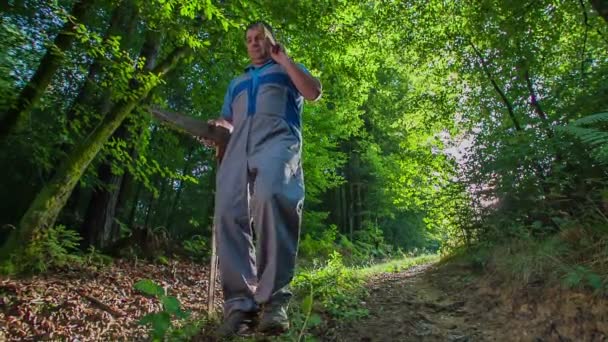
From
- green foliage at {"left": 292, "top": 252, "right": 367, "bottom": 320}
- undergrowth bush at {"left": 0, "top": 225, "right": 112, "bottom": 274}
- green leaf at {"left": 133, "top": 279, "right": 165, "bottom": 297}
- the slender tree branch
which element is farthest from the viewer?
the slender tree branch

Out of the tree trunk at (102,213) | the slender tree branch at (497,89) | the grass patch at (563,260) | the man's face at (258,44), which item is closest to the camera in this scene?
the man's face at (258,44)

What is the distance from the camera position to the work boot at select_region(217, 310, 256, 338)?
243 centimetres

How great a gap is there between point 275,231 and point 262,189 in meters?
0.25

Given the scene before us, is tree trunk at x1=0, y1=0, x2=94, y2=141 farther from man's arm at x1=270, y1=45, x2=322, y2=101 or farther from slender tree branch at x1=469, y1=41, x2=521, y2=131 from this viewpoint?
slender tree branch at x1=469, y1=41, x2=521, y2=131

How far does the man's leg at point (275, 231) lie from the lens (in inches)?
94.2

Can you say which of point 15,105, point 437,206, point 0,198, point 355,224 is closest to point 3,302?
point 15,105

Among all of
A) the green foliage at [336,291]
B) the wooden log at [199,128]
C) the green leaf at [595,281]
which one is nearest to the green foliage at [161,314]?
the wooden log at [199,128]

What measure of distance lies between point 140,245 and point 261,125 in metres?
5.89

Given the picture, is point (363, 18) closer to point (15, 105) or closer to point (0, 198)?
point (15, 105)

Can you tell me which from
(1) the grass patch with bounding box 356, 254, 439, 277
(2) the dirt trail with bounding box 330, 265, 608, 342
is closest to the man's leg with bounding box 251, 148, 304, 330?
(2) the dirt trail with bounding box 330, 265, 608, 342

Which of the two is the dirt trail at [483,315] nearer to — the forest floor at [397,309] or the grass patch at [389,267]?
the forest floor at [397,309]

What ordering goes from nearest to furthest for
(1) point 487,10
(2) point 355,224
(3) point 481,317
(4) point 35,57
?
(3) point 481,317 < (4) point 35,57 < (1) point 487,10 < (2) point 355,224

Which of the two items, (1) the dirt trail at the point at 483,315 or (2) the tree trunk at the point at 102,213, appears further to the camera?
(2) the tree trunk at the point at 102,213

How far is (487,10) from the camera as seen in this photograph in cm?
714
